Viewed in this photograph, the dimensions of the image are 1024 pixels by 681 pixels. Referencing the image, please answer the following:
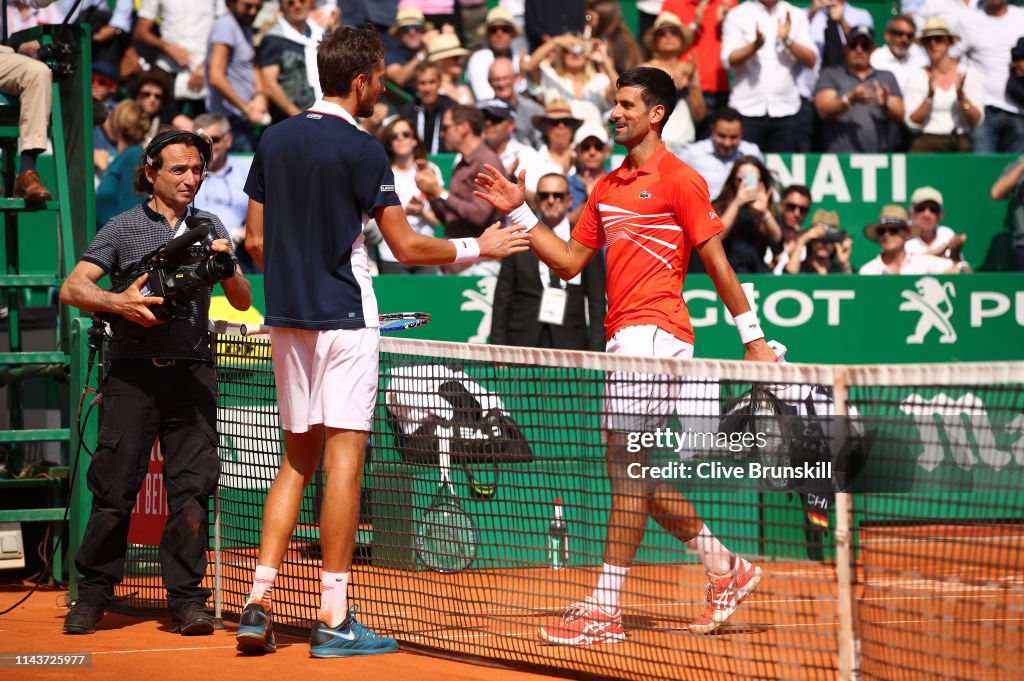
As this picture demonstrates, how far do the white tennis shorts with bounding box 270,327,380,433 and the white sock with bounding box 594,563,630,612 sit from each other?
3.79ft

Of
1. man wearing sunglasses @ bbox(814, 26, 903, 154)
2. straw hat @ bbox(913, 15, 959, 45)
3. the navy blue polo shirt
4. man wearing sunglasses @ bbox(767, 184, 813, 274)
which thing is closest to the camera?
the navy blue polo shirt

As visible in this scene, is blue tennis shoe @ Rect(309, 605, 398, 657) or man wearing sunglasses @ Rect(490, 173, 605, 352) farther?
man wearing sunglasses @ Rect(490, 173, 605, 352)

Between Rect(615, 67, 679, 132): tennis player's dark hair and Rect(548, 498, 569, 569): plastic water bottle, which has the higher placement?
Rect(615, 67, 679, 132): tennis player's dark hair

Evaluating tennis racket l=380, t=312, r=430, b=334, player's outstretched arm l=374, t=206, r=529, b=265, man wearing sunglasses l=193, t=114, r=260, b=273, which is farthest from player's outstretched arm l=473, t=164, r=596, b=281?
man wearing sunglasses l=193, t=114, r=260, b=273

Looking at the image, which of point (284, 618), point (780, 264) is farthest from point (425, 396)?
Answer: point (780, 264)

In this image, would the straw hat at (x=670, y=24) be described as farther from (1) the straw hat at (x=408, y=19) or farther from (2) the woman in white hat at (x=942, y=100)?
(2) the woman in white hat at (x=942, y=100)

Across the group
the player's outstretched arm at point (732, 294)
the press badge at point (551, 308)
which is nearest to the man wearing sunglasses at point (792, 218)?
the press badge at point (551, 308)

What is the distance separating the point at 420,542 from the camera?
22.0 ft

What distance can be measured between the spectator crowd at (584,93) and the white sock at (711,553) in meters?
5.12

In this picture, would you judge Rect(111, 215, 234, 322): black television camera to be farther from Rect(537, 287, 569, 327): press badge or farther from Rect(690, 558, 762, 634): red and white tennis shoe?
Rect(537, 287, 569, 327): press badge

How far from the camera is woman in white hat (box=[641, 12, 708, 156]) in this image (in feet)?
43.9

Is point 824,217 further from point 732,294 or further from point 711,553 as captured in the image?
point 711,553

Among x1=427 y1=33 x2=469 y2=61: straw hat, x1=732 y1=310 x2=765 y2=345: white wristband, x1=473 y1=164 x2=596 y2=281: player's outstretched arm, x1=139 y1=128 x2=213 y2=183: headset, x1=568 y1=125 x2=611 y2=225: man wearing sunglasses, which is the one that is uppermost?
x1=427 y1=33 x2=469 y2=61: straw hat

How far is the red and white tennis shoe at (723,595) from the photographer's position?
575cm
